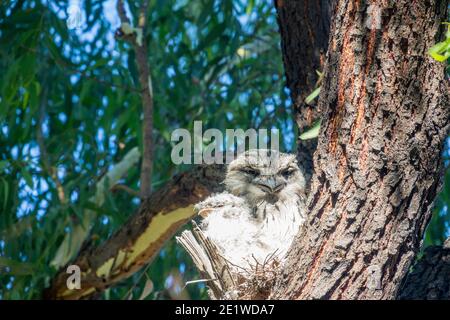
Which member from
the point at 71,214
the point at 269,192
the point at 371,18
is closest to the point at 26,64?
the point at 71,214

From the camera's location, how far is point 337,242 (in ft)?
7.00

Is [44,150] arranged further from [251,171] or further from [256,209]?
[256,209]

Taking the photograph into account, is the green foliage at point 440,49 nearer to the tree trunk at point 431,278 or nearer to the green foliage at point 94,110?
the tree trunk at point 431,278

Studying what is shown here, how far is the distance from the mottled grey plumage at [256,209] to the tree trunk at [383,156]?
51 cm

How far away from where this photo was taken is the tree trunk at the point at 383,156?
6.95ft

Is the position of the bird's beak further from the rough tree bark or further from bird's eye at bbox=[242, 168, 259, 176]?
the rough tree bark

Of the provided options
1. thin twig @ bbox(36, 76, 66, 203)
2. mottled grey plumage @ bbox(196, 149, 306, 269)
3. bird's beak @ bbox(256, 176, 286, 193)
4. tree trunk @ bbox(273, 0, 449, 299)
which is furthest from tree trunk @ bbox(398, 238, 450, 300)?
thin twig @ bbox(36, 76, 66, 203)

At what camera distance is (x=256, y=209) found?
10.7 ft

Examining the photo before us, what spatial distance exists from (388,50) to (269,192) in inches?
50.4

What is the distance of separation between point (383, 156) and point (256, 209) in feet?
3.92

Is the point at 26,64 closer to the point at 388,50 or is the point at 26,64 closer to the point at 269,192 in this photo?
the point at 269,192

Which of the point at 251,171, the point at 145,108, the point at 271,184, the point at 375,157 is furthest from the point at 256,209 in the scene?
the point at 375,157

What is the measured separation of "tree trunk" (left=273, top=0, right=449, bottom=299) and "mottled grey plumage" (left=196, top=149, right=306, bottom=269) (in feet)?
1.68

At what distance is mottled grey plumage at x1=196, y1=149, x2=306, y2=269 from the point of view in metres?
Answer: 2.82
